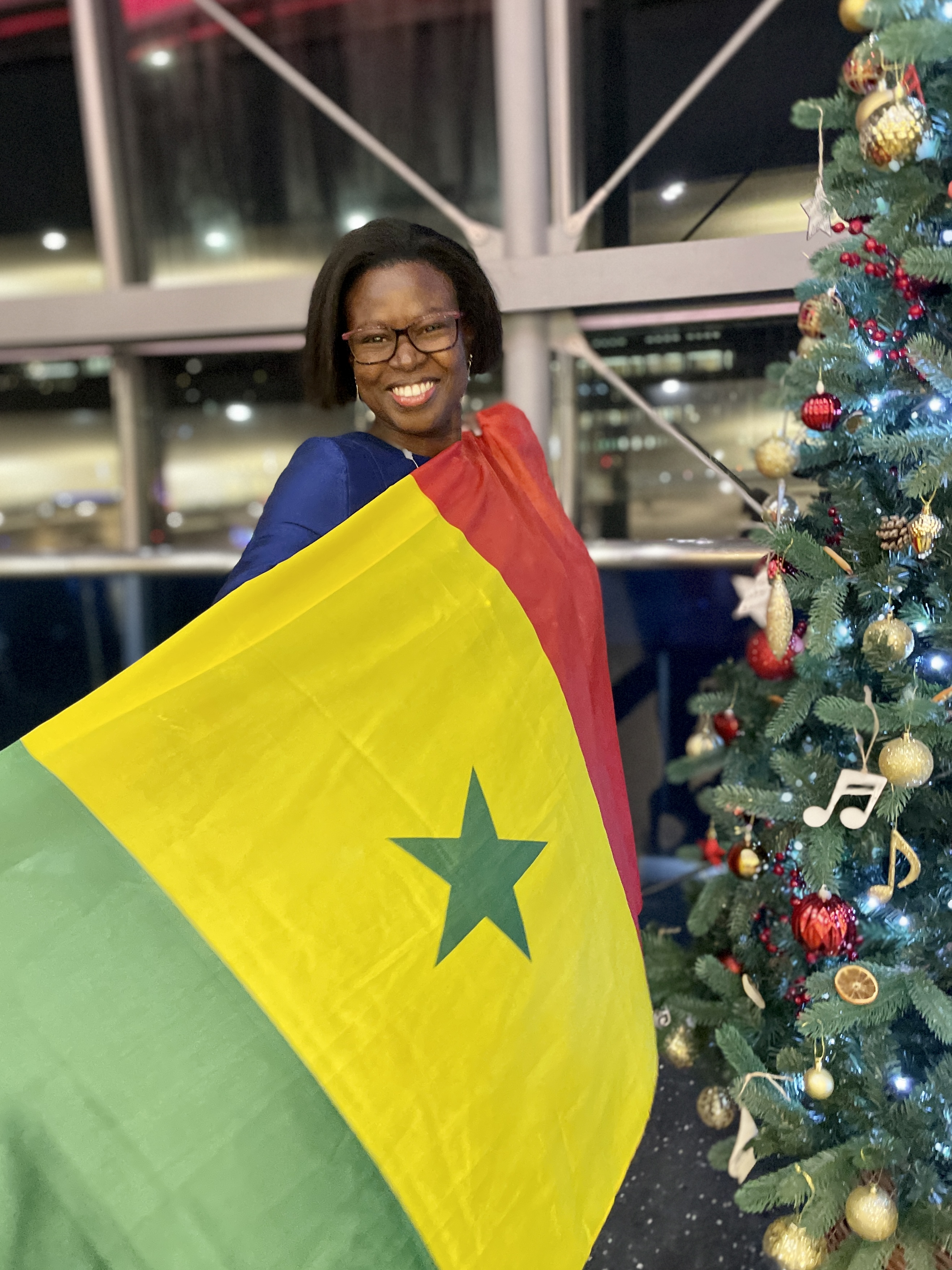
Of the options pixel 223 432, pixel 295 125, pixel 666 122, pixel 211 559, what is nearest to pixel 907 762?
pixel 666 122

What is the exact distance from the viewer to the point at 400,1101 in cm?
87

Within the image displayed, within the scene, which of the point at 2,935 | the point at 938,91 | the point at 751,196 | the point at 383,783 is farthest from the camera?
the point at 751,196

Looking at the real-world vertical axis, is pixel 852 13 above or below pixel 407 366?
above

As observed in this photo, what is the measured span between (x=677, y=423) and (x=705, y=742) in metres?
1.28

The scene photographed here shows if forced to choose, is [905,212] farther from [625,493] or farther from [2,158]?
[2,158]

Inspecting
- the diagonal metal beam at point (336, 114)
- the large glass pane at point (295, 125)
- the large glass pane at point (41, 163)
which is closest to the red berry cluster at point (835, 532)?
the diagonal metal beam at point (336, 114)

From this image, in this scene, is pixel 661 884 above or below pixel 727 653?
below

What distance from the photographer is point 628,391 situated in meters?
2.78

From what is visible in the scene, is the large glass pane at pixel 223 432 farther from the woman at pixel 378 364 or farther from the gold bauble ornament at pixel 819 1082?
the gold bauble ornament at pixel 819 1082

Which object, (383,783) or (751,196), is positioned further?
(751,196)

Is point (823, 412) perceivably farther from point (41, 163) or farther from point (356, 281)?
point (41, 163)

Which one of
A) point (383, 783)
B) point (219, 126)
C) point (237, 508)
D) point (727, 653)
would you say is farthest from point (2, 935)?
point (219, 126)

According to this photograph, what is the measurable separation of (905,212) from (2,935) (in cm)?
154

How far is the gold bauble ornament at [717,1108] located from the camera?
1.68 meters
